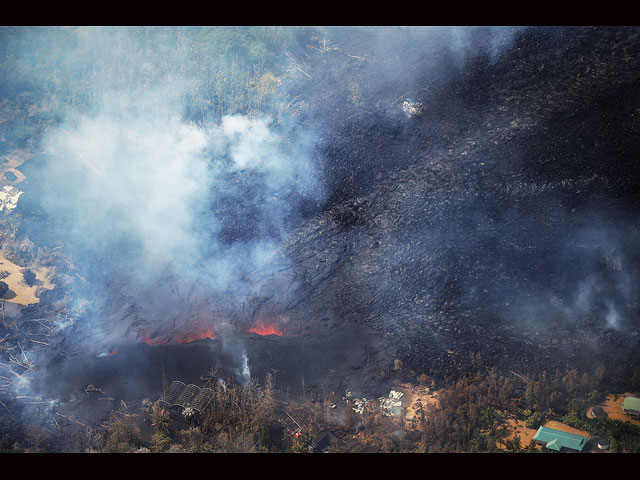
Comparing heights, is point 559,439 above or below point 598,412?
below

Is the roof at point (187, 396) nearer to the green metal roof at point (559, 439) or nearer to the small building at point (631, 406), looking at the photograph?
the green metal roof at point (559, 439)

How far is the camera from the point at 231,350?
16.7 m

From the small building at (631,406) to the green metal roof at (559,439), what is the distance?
164cm

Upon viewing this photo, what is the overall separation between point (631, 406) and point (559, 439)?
249 cm

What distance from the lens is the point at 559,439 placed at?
13.7 meters

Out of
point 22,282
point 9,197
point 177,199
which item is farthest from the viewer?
point 9,197

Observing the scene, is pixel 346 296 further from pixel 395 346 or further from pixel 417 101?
pixel 417 101

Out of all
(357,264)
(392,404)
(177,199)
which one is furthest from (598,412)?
(177,199)

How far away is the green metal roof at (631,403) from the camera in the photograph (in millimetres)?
14422

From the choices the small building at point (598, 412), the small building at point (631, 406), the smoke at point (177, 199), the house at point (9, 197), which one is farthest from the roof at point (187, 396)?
the house at point (9, 197)

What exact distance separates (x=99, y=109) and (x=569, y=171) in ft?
66.1

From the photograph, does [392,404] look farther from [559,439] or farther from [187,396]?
[187,396]

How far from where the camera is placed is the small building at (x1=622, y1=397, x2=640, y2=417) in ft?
47.2

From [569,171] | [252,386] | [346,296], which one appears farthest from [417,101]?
[252,386]
